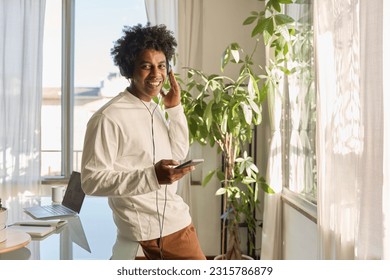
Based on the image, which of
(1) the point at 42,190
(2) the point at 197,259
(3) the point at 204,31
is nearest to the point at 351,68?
(2) the point at 197,259

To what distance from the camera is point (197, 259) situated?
161 centimetres

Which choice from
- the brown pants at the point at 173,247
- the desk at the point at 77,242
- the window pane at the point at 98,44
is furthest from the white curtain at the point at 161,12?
the brown pants at the point at 173,247

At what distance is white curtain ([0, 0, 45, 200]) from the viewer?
3.13 meters

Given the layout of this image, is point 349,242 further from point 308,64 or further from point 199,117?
point 199,117

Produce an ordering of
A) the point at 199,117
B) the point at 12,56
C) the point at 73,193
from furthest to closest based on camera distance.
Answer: the point at 12,56 → the point at 199,117 → the point at 73,193

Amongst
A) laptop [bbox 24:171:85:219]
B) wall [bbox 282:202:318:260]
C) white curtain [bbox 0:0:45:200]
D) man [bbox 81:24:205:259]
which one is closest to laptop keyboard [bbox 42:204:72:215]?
laptop [bbox 24:171:85:219]

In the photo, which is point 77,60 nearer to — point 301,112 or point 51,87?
point 51,87

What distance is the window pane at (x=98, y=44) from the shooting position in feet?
10.9

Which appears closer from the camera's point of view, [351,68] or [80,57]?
[351,68]

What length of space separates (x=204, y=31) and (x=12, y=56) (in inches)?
58.7

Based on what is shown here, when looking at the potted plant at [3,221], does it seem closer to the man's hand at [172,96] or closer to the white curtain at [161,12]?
the man's hand at [172,96]

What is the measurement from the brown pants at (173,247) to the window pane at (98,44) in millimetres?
2056

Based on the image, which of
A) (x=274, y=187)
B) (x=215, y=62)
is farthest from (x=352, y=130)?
(x=215, y=62)

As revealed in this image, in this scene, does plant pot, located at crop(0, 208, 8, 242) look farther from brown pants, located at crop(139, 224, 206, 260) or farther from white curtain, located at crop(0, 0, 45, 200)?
white curtain, located at crop(0, 0, 45, 200)
